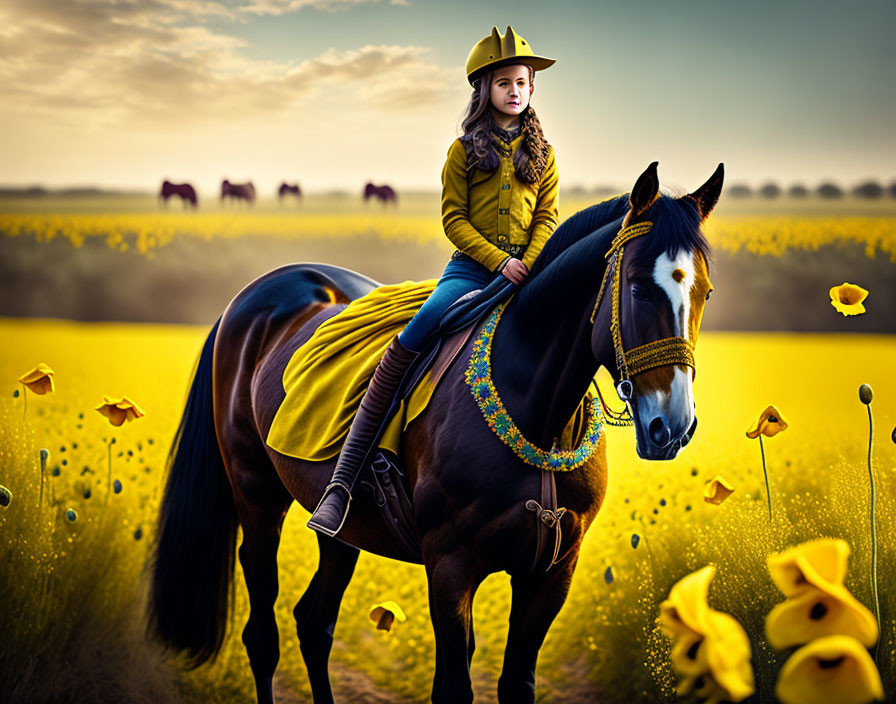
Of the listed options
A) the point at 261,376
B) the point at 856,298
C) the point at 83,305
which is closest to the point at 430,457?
the point at 261,376

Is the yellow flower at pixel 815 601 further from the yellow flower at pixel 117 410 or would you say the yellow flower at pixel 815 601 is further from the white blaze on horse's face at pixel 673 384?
the yellow flower at pixel 117 410

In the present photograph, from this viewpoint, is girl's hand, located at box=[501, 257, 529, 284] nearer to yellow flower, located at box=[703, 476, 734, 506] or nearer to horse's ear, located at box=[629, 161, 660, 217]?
horse's ear, located at box=[629, 161, 660, 217]

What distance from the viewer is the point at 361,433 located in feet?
9.65

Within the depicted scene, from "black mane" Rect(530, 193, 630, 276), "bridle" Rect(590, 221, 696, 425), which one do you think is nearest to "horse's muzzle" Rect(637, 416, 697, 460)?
"bridle" Rect(590, 221, 696, 425)

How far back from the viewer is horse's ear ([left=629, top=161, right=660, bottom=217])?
7.33 ft

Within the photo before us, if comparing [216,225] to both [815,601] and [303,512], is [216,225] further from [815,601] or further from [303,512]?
[815,601]

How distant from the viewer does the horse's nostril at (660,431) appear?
2150 millimetres

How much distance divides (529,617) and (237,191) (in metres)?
4.40

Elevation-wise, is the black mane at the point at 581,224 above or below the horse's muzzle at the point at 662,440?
above

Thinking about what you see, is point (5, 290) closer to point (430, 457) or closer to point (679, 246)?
point (430, 457)

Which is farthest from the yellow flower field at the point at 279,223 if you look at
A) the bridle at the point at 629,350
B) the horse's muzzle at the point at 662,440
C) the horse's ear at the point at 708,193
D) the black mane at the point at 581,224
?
the horse's muzzle at the point at 662,440

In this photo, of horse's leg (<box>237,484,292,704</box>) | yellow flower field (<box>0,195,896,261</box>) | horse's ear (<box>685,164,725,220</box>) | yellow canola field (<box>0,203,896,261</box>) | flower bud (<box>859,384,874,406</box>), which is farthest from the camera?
yellow canola field (<box>0,203,896,261</box>)

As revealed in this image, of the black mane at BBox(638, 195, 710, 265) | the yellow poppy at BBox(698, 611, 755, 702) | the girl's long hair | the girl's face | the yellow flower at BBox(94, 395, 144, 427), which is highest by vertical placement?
the girl's face

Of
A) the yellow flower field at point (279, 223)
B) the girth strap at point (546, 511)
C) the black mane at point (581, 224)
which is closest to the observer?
the black mane at point (581, 224)
